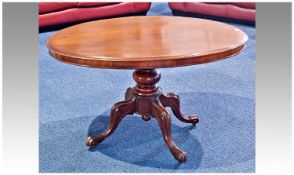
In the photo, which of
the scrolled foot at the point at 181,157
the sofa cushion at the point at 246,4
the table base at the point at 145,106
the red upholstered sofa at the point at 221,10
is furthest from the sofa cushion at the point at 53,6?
the scrolled foot at the point at 181,157

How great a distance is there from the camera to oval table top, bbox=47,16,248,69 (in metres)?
1.25

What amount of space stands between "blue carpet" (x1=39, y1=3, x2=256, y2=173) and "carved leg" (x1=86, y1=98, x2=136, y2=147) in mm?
38

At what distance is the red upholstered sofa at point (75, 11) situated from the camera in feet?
12.2

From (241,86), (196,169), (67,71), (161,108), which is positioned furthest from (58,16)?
(196,169)

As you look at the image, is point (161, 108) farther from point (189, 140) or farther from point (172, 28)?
point (172, 28)

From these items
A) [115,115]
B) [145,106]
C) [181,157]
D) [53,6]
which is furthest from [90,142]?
[53,6]

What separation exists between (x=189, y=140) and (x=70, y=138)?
590 millimetres

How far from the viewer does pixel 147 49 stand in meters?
1.33

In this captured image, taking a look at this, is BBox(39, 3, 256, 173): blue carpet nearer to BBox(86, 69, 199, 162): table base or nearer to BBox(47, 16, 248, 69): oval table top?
BBox(86, 69, 199, 162): table base

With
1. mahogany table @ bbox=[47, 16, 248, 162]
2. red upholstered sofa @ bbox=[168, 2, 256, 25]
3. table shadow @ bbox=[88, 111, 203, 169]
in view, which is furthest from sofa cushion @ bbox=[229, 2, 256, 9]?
table shadow @ bbox=[88, 111, 203, 169]

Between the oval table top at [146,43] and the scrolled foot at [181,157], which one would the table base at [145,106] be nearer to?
the scrolled foot at [181,157]

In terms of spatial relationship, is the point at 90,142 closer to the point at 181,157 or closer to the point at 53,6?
the point at 181,157

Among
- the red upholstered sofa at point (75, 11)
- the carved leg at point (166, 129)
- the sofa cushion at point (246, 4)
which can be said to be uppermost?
the sofa cushion at point (246, 4)

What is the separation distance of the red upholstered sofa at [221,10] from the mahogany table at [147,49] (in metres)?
2.20
